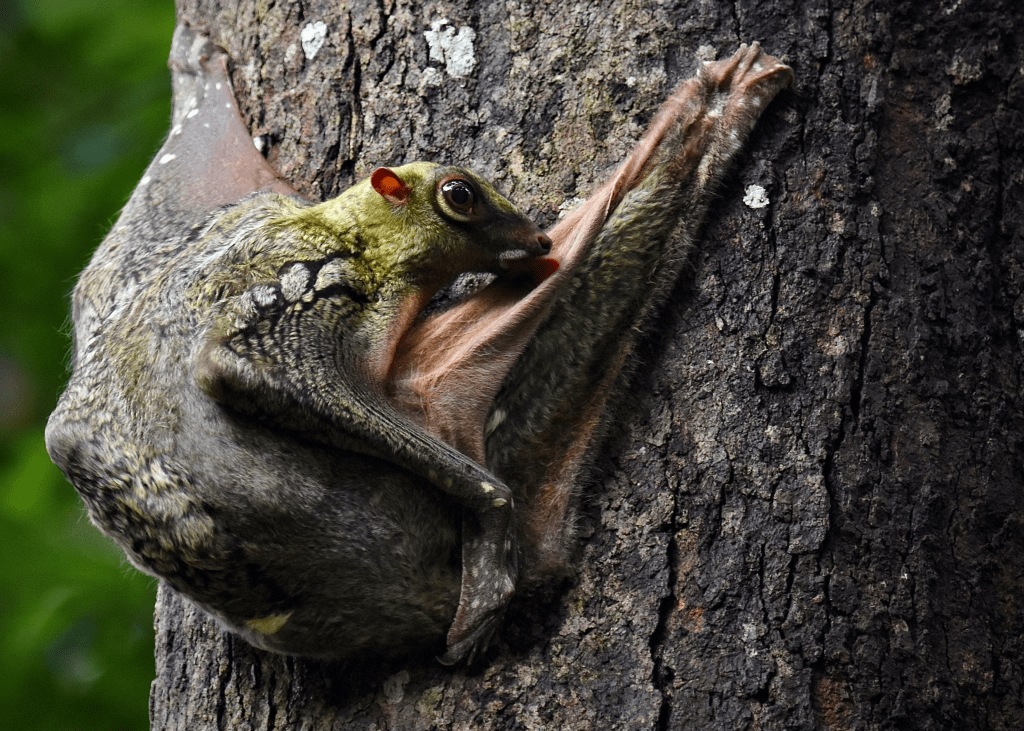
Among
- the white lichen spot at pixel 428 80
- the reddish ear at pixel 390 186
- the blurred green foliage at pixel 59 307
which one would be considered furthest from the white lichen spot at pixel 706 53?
the blurred green foliage at pixel 59 307

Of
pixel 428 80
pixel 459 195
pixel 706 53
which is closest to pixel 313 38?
pixel 428 80

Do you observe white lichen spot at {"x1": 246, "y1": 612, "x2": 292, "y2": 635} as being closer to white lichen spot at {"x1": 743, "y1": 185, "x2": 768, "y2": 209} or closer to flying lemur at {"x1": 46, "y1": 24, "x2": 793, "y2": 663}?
flying lemur at {"x1": 46, "y1": 24, "x2": 793, "y2": 663}

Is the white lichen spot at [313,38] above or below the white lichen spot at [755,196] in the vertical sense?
above

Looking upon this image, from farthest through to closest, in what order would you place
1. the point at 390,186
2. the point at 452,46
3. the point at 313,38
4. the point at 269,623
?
1. the point at 313,38
2. the point at 452,46
3. the point at 390,186
4. the point at 269,623

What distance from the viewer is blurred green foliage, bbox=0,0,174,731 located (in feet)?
15.4

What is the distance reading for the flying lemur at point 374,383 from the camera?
88.9 inches

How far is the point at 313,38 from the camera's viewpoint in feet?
10.1

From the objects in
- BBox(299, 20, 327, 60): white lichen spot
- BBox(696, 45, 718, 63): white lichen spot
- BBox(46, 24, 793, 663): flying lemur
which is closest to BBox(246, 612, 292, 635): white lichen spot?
BBox(46, 24, 793, 663): flying lemur

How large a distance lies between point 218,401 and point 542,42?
142 cm

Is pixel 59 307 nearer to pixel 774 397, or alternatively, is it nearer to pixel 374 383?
pixel 374 383

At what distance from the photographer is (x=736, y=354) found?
2.46 m

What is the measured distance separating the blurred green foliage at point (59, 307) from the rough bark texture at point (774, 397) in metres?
2.02

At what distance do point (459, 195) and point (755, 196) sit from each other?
32.7 inches

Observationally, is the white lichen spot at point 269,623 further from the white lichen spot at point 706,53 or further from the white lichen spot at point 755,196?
the white lichen spot at point 706,53
